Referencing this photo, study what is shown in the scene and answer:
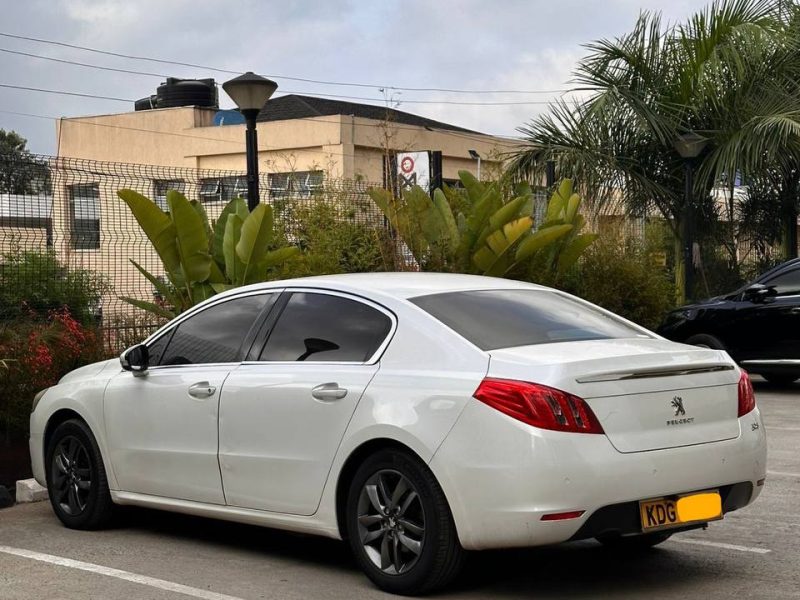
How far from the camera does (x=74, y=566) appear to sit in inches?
281

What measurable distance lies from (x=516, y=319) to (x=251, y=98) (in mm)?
7736

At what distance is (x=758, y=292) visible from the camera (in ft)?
51.4

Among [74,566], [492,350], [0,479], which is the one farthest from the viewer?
[0,479]

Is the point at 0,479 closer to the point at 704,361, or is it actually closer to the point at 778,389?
the point at 704,361

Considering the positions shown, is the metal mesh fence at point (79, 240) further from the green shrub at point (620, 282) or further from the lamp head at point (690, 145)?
the lamp head at point (690, 145)

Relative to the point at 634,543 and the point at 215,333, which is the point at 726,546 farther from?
the point at 215,333

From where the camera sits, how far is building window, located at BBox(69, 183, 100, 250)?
1404cm

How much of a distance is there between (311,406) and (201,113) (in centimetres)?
4553

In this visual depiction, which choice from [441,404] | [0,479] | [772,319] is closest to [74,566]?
[441,404]

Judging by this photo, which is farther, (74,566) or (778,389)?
(778,389)

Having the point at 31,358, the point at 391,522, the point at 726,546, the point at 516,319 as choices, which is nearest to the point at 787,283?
the point at 726,546

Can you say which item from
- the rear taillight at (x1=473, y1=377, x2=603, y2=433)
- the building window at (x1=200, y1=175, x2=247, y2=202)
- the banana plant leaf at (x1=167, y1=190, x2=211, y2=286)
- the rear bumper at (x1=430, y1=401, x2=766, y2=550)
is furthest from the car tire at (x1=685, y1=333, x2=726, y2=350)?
the rear taillight at (x1=473, y1=377, x2=603, y2=433)

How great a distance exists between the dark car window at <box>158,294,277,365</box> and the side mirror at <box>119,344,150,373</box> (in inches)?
3.9

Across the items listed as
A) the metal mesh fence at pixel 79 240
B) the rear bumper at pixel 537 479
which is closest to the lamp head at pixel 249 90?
the metal mesh fence at pixel 79 240
